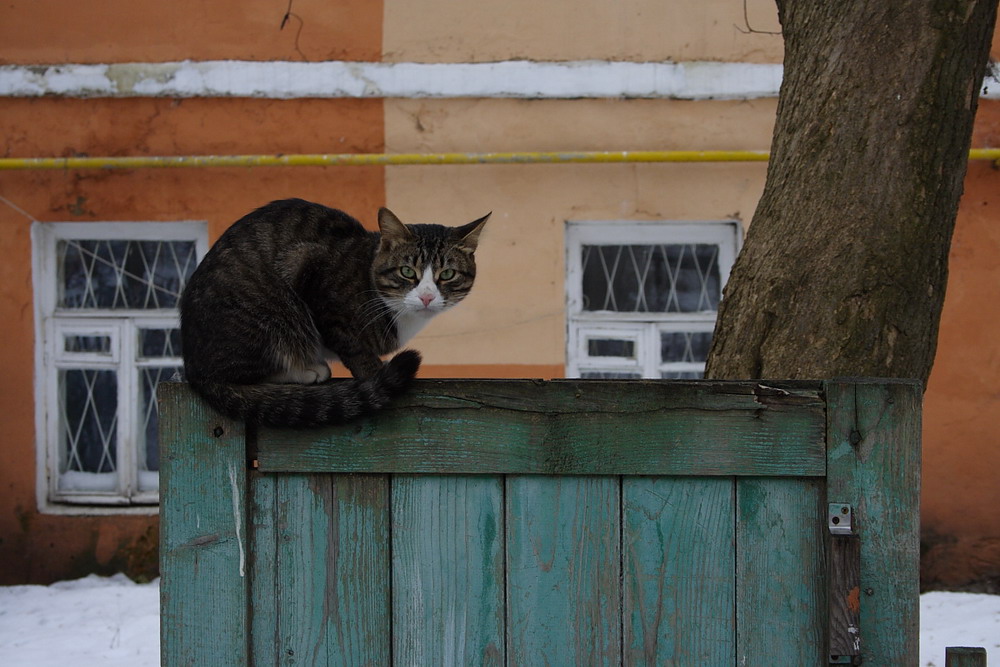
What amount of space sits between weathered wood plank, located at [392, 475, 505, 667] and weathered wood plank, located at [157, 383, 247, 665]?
0.93 ft

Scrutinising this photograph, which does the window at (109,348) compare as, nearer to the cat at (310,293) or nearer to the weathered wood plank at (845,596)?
the cat at (310,293)

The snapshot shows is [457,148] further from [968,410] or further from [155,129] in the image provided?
[968,410]

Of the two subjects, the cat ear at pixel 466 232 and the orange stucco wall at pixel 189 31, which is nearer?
the cat ear at pixel 466 232

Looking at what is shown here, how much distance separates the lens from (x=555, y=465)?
165cm

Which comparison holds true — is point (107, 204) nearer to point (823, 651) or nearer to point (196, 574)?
point (196, 574)

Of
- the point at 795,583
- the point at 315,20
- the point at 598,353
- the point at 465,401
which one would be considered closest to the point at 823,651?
the point at 795,583

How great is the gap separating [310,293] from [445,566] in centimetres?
98

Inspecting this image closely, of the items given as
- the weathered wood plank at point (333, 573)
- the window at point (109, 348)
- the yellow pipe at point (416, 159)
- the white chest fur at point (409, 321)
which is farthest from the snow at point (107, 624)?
the weathered wood plank at point (333, 573)

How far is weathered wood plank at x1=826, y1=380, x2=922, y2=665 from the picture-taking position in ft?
5.23

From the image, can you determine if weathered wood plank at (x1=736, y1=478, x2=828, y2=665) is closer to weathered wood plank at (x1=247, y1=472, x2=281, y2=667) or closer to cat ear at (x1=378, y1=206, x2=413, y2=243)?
weathered wood plank at (x1=247, y1=472, x2=281, y2=667)

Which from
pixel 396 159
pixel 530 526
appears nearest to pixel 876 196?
pixel 530 526

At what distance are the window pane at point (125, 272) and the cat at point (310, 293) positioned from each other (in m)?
3.00

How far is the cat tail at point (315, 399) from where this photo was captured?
64.6 inches

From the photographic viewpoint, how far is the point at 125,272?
5.38 meters
